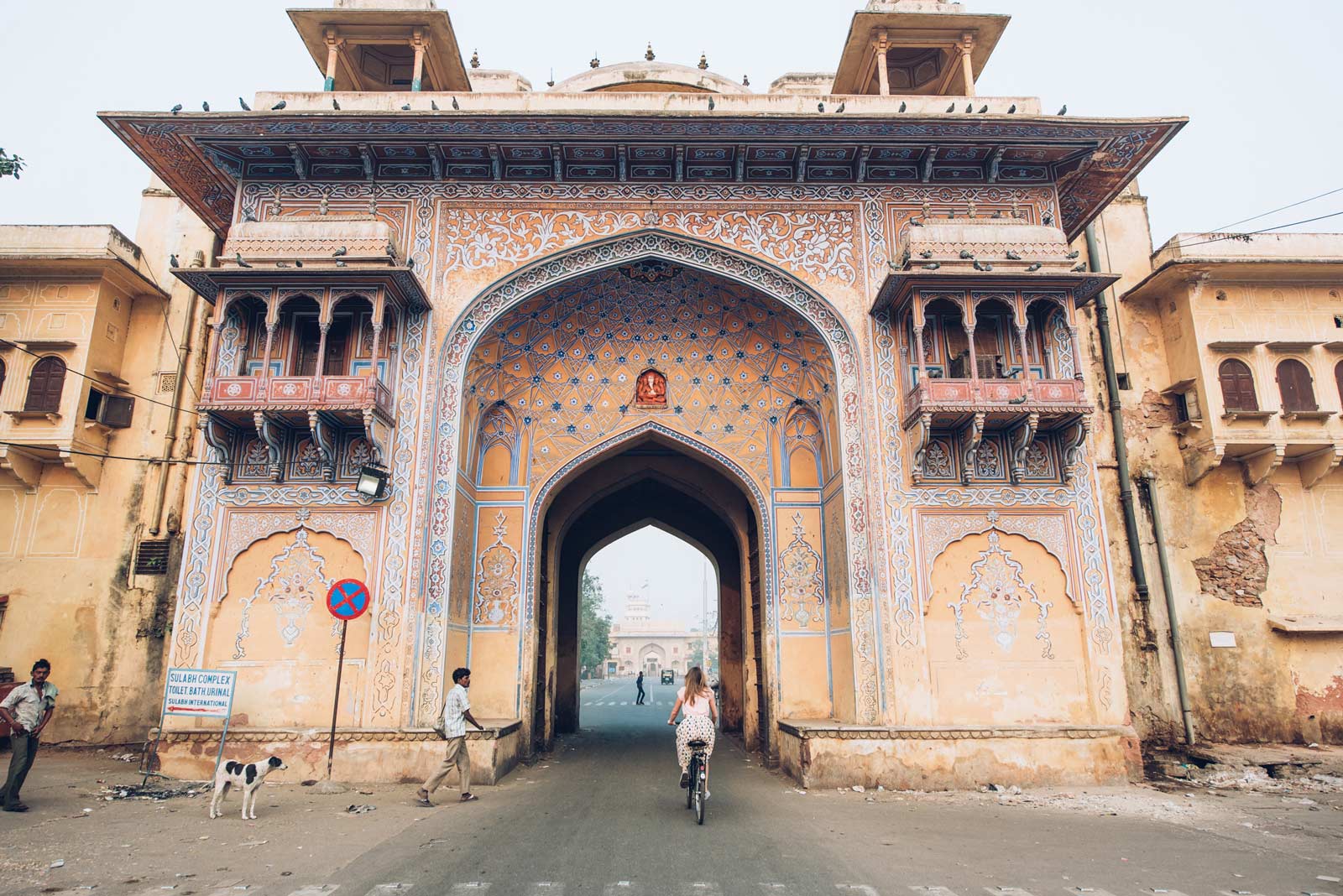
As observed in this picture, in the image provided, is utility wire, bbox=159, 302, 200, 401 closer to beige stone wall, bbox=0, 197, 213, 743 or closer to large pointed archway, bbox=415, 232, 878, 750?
beige stone wall, bbox=0, 197, 213, 743

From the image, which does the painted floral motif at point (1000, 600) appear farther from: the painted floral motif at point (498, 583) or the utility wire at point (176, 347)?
the utility wire at point (176, 347)

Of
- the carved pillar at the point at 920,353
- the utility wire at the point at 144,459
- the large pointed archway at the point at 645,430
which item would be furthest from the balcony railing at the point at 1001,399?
the utility wire at the point at 144,459

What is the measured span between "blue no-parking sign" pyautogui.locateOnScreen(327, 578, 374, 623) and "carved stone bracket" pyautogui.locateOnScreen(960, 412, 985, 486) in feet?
26.7

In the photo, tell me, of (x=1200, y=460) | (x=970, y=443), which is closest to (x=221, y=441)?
(x=970, y=443)

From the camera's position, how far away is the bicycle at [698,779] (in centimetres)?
759

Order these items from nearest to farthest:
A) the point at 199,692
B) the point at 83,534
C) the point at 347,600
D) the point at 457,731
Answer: the point at 457,731, the point at 199,692, the point at 347,600, the point at 83,534

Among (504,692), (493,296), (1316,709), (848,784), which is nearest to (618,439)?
(493,296)

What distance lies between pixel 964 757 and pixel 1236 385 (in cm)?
856

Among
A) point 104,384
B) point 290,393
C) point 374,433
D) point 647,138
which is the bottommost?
point 374,433

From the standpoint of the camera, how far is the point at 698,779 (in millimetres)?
7715

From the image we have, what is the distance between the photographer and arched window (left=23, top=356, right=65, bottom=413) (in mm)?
13180

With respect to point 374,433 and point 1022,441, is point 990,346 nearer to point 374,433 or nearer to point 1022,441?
point 1022,441

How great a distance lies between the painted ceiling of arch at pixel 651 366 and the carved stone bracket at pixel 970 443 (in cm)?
257

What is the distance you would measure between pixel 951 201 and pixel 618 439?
6.45 metres
